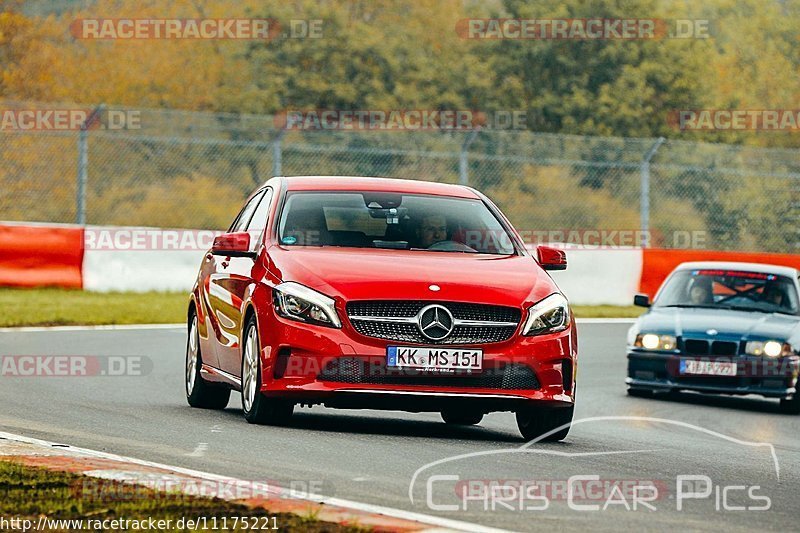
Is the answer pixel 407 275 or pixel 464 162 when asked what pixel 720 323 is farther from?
pixel 464 162

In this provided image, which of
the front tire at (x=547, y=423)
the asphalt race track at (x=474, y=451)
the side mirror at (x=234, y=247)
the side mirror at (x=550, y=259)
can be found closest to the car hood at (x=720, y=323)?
the asphalt race track at (x=474, y=451)

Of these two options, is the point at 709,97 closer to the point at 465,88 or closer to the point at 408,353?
the point at 465,88

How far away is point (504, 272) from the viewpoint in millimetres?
10266

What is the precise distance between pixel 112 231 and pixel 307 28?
3906 centimetres

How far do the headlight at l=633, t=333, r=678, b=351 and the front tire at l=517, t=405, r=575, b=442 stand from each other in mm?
5050

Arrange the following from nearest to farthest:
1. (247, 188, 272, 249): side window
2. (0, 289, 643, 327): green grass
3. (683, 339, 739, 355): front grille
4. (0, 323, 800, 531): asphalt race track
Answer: (0, 323, 800, 531): asphalt race track → (247, 188, 272, 249): side window → (683, 339, 739, 355): front grille → (0, 289, 643, 327): green grass

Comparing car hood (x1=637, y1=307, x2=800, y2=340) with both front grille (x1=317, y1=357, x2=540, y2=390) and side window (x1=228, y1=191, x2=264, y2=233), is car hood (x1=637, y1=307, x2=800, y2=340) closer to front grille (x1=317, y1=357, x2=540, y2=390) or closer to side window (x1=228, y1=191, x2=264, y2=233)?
side window (x1=228, y1=191, x2=264, y2=233)

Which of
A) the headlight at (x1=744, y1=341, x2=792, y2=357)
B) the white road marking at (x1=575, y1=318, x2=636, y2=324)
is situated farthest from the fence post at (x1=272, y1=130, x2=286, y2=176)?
the headlight at (x1=744, y1=341, x2=792, y2=357)

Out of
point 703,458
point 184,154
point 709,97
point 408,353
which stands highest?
point 709,97

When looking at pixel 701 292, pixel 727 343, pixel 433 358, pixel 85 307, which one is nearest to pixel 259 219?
pixel 433 358

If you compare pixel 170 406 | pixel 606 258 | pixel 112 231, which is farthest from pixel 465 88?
pixel 170 406

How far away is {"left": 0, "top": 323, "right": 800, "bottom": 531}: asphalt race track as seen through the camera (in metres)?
7.28

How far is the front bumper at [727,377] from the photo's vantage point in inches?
591

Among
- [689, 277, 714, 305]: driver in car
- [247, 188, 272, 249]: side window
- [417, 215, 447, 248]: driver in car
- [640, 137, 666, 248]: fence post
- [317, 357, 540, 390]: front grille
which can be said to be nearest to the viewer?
[317, 357, 540, 390]: front grille
